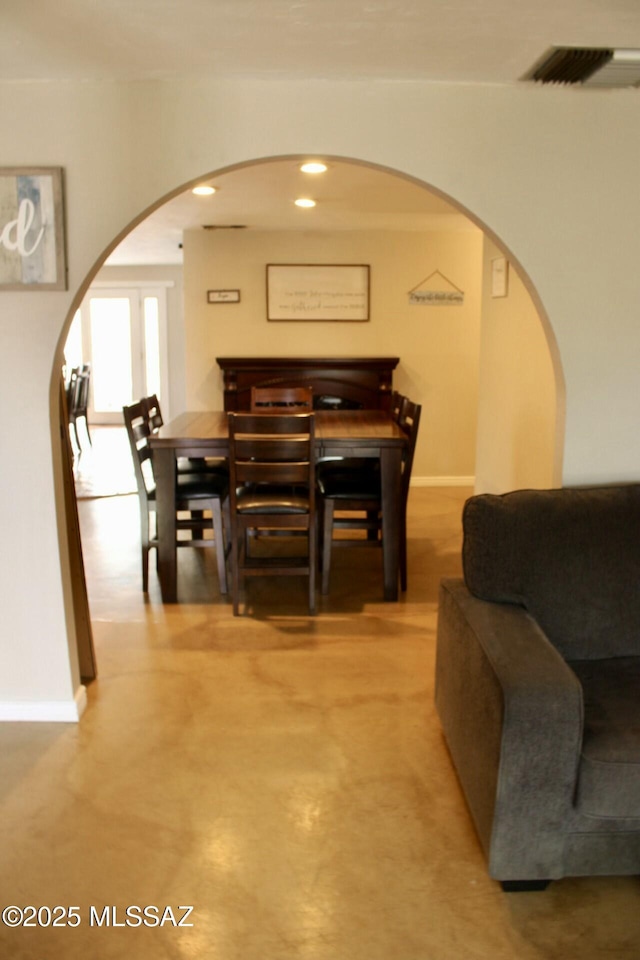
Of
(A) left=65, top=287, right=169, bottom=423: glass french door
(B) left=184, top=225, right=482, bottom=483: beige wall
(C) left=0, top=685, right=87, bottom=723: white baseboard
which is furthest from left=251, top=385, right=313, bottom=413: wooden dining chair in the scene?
(A) left=65, top=287, right=169, bottom=423: glass french door

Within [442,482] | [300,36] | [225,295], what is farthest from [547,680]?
[225,295]

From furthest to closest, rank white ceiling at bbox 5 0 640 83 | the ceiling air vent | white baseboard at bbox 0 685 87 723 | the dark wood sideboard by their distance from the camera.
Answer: the dark wood sideboard < white baseboard at bbox 0 685 87 723 < the ceiling air vent < white ceiling at bbox 5 0 640 83

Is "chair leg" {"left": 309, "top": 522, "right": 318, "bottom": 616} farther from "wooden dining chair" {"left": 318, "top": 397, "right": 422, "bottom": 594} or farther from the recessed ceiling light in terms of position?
the recessed ceiling light

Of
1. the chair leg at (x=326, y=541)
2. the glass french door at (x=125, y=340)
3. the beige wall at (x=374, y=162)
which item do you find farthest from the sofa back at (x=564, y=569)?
the glass french door at (x=125, y=340)

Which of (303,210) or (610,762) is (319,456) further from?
(303,210)

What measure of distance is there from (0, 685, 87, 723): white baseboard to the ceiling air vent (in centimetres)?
251

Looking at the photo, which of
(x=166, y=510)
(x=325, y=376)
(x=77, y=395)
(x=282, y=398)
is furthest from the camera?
(x=77, y=395)

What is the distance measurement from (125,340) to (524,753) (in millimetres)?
9307

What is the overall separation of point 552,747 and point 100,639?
225cm

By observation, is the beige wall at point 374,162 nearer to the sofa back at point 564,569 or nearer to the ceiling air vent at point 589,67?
the ceiling air vent at point 589,67

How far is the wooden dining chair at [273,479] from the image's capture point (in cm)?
351

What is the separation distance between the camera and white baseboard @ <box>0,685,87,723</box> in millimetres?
2713

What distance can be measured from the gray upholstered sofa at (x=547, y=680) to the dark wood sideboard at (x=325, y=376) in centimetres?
403

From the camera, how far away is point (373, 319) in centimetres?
648
